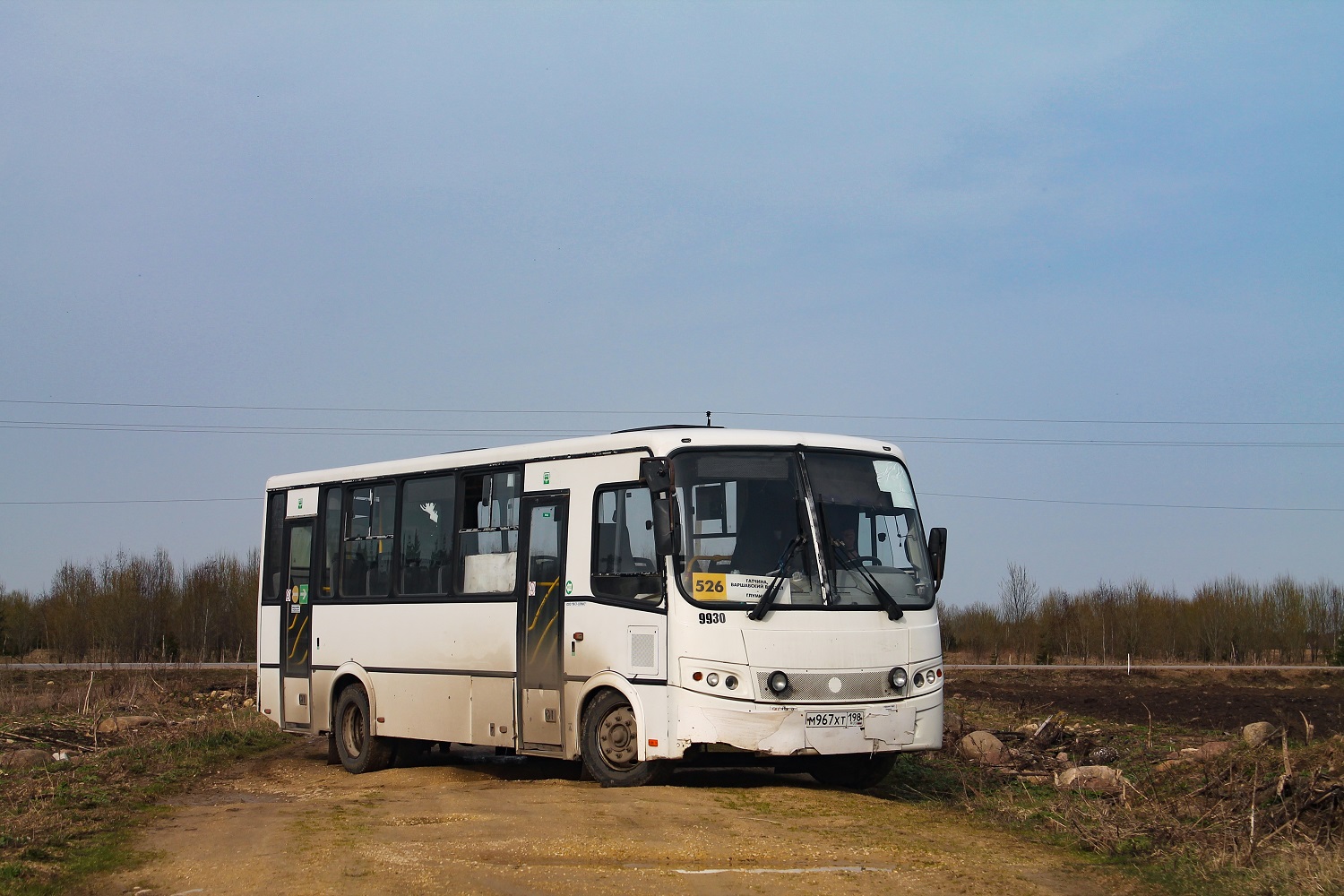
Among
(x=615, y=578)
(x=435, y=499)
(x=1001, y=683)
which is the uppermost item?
(x=435, y=499)

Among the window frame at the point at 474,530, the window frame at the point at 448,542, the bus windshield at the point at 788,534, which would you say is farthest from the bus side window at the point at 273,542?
the bus windshield at the point at 788,534

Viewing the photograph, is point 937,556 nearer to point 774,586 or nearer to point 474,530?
point 774,586

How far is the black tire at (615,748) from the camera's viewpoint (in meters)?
12.3

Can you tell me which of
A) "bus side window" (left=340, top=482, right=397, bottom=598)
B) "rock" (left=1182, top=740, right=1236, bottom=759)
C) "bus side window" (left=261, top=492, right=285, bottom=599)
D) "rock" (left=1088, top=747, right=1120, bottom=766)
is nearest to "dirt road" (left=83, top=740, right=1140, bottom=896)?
"bus side window" (left=340, top=482, right=397, bottom=598)

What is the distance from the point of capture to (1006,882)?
8.37 metres

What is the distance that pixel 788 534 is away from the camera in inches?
483

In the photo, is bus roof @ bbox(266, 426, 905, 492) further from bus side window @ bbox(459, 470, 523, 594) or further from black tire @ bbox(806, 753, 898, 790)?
black tire @ bbox(806, 753, 898, 790)

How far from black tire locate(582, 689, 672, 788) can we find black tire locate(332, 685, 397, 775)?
408cm

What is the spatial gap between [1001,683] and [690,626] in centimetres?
3308

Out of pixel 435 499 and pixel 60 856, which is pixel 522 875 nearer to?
pixel 60 856

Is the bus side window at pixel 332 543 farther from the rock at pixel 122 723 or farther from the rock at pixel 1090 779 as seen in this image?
the rock at pixel 1090 779

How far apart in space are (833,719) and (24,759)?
1042cm

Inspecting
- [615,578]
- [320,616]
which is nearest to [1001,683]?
[320,616]

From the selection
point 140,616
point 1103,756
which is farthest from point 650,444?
point 140,616
